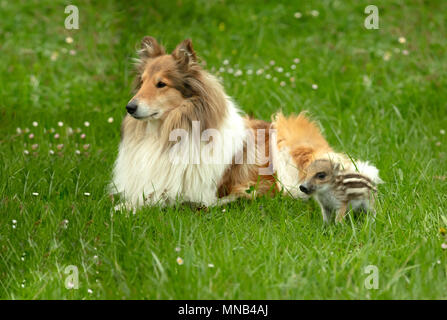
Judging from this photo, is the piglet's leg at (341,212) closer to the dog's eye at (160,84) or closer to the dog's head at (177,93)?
the dog's head at (177,93)

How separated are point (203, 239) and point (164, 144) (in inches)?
44.2

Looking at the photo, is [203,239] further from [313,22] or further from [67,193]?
[313,22]

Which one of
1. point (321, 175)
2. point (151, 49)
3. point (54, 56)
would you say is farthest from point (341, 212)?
point (54, 56)

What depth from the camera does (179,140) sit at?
4.78 metres

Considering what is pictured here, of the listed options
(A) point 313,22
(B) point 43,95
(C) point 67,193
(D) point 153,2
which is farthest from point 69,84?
(A) point 313,22

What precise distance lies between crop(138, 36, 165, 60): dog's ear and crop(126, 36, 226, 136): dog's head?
0.04ft

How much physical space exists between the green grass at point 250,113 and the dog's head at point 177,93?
766mm

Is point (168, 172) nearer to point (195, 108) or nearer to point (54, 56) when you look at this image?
point (195, 108)

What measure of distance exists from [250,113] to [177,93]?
3.68ft

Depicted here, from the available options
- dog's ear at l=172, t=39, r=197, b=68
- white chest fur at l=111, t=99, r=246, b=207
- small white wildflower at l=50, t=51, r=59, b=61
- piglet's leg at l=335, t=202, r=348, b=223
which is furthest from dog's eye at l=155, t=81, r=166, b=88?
Answer: small white wildflower at l=50, t=51, r=59, b=61

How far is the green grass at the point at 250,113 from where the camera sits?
11.5 feet

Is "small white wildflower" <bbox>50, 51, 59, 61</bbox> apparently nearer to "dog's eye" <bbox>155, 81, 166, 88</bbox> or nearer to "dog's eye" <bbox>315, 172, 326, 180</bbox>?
"dog's eye" <bbox>155, 81, 166, 88</bbox>
